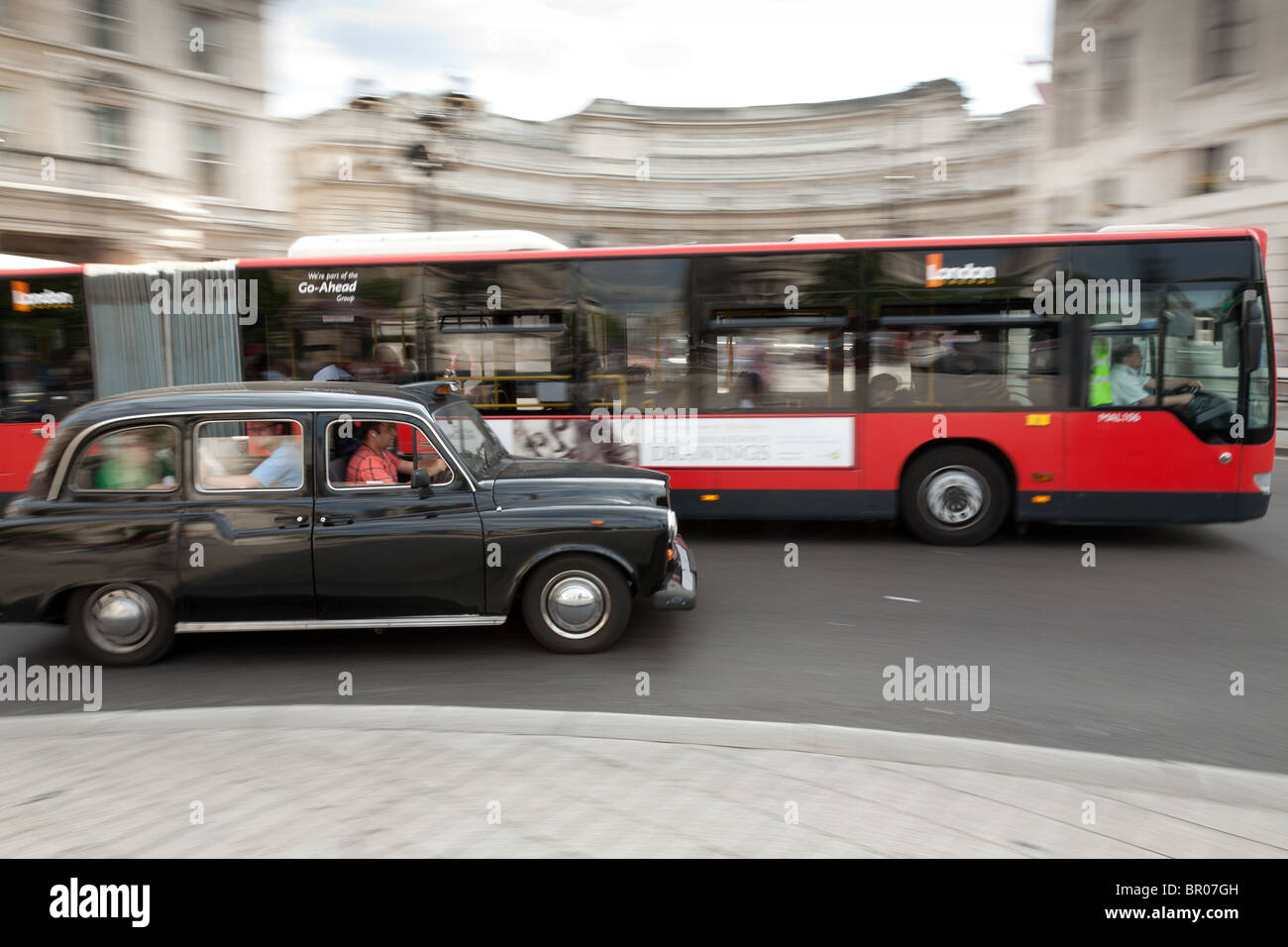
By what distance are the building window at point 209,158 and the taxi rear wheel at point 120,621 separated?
97.0ft

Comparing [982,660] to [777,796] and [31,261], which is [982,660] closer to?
[777,796]

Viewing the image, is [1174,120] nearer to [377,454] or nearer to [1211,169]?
[1211,169]

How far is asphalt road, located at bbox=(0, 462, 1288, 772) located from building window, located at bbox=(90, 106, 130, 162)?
27.3 meters

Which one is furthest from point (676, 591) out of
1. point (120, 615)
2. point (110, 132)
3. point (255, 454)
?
point (110, 132)

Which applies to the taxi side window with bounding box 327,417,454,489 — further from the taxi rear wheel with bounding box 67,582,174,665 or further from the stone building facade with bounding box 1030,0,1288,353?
the stone building facade with bounding box 1030,0,1288,353

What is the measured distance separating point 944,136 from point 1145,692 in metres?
48.6

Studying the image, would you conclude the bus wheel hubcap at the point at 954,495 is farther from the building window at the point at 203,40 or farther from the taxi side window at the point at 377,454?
the building window at the point at 203,40

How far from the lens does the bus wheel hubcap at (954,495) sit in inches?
341

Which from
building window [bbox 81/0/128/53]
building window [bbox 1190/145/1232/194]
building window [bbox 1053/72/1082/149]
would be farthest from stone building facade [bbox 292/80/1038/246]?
building window [bbox 1190/145/1232/194]

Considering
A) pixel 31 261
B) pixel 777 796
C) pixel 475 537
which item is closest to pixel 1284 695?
pixel 777 796

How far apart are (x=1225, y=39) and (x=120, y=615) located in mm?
28299

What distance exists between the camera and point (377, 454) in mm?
5551

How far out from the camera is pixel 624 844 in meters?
3.14

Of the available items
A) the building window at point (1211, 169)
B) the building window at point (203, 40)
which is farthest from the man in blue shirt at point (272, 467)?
the building window at point (203, 40)
